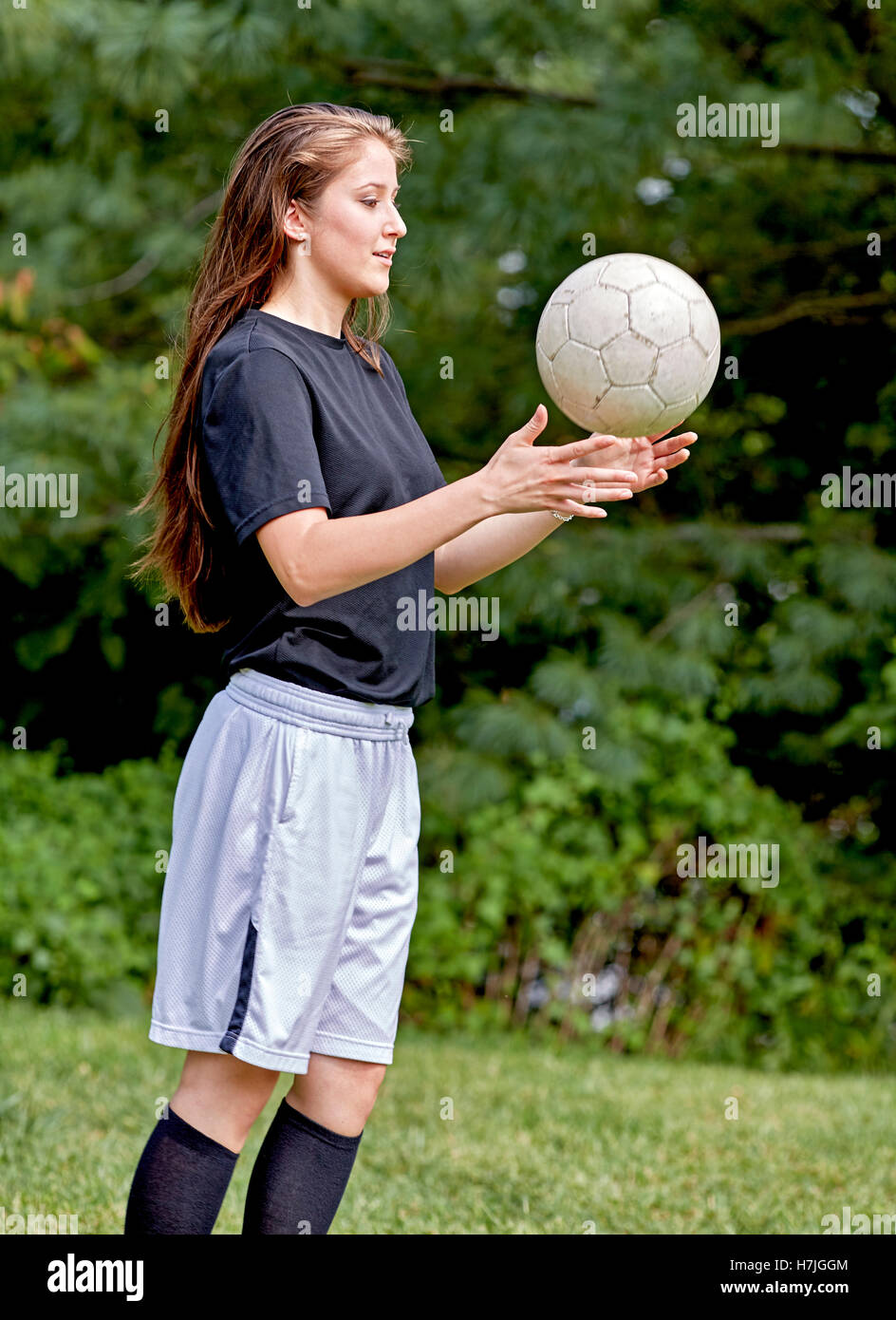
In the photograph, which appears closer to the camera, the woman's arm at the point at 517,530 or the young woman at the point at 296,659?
the young woman at the point at 296,659

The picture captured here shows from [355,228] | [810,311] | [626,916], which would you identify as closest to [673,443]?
[355,228]

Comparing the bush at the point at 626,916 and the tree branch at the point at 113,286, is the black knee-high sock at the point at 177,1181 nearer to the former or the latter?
the bush at the point at 626,916

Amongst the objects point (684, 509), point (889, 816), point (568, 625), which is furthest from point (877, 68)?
point (889, 816)

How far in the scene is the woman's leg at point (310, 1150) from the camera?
1923 mm

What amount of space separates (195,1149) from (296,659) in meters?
0.68

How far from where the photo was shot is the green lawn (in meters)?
3.01

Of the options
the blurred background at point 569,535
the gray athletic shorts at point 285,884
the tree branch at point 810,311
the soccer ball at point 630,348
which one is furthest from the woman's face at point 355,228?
the tree branch at point 810,311

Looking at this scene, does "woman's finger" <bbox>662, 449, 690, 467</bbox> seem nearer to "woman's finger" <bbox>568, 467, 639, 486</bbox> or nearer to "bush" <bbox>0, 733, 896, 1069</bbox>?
"woman's finger" <bbox>568, 467, 639, 486</bbox>

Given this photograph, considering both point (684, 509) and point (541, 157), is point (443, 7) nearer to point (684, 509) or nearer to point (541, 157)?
point (541, 157)

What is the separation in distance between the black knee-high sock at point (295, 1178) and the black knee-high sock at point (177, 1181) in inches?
3.0

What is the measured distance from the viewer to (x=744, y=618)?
17.5ft

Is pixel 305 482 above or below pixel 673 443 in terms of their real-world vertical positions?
below

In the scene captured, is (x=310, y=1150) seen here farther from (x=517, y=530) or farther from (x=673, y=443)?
(x=673, y=443)

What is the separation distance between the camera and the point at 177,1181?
6.06ft
